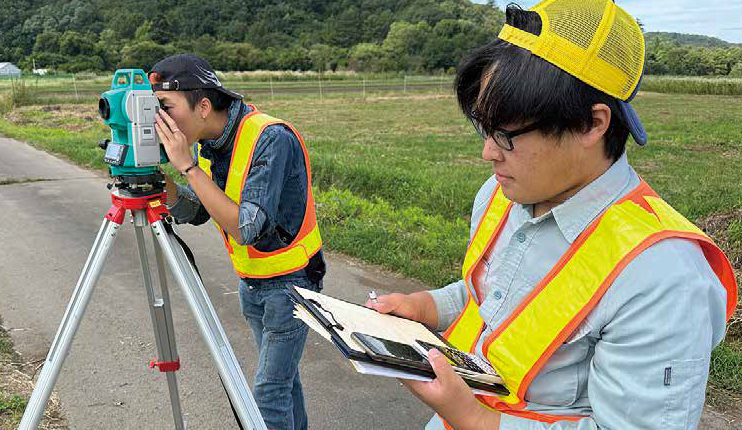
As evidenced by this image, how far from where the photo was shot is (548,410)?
1.14 metres

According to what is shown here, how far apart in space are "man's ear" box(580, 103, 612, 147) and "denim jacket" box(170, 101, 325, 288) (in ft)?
4.09

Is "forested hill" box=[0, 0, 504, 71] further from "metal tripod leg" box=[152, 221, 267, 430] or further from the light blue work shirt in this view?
the light blue work shirt

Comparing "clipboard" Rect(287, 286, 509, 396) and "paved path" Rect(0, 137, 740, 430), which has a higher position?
"clipboard" Rect(287, 286, 509, 396)

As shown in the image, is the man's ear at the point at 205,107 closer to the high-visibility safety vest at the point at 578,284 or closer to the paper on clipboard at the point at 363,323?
the paper on clipboard at the point at 363,323

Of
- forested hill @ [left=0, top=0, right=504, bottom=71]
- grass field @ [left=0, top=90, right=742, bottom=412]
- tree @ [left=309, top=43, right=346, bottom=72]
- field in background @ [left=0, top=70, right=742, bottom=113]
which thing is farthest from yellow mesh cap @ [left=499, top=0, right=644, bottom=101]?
tree @ [left=309, top=43, right=346, bottom=72]

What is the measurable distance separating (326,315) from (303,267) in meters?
1.13

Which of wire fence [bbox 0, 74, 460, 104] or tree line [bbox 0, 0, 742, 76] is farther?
tree line [bbox 0, 0, 742, 76]

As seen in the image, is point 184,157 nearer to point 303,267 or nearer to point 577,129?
point 303,267

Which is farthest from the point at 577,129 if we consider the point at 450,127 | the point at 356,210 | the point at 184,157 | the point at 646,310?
the point at 450,127

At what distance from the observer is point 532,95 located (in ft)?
3.43

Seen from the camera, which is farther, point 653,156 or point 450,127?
point 450,127

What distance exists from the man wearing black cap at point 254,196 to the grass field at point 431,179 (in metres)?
2.29

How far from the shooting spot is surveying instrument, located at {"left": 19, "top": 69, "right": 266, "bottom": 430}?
1949 mm

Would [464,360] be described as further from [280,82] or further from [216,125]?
[280,82]
